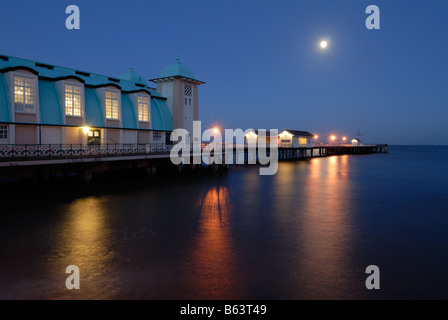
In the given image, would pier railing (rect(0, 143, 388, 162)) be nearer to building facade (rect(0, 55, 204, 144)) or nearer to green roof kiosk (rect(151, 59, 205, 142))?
building facade (rect(0, 55, 204, 144))

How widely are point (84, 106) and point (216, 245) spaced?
23513 mm

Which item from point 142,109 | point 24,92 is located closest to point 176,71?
point 142,109

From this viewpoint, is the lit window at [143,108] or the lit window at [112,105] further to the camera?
the lit window at [143,108]

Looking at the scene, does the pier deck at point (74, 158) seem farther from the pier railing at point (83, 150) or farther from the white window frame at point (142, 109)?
the white window frame at point (142, 109)

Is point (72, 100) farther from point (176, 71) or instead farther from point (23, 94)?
point (176, 71)

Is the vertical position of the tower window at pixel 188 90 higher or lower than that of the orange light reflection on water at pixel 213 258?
higher

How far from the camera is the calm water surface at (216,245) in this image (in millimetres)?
8797

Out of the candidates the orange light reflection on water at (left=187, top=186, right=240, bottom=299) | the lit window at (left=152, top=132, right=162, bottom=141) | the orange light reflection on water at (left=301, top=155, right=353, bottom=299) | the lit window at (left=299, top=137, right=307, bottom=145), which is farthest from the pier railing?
the lit window at (left=299, top=137, right=307, bottom=145)

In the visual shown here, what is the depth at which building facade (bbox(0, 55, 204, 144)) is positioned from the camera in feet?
82.0

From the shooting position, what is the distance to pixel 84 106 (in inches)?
1169

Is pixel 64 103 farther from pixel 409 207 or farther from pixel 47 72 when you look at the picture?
pixel 409 207

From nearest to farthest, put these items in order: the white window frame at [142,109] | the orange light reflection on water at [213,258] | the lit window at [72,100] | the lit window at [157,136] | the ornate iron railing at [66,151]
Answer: the orange light reflection on water at [213,258] < the ornate iron railing at [66,151] < the lit window at [72,100] < the white window frame at [142,109] < the lit window at [157,136]

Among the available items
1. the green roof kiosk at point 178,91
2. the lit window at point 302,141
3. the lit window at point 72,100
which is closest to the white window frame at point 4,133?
the lit window at point 72,100
